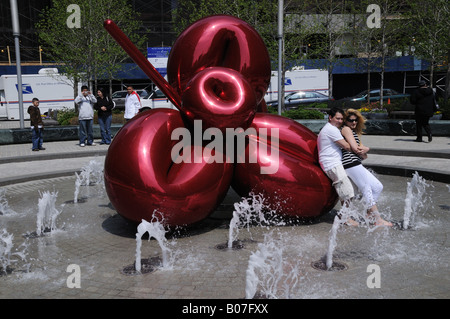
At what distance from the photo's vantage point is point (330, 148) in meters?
6.39

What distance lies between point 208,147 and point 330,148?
1.66m

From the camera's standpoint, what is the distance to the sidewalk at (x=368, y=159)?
33.1ft

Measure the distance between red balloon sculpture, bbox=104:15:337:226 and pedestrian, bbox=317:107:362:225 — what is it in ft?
0.42

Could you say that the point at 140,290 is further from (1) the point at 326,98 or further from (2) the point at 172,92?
(1) the point at 326,98

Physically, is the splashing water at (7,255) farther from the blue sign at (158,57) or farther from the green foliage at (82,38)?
the green foliage at (82,38)

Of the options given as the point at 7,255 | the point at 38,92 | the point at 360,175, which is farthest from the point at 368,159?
the point at 38,92

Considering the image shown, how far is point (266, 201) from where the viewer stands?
6391mm

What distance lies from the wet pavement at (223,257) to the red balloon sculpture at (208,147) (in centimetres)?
50

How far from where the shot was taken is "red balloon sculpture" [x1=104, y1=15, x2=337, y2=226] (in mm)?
5785

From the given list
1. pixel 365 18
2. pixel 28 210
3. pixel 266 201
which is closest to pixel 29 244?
pixel 28 210

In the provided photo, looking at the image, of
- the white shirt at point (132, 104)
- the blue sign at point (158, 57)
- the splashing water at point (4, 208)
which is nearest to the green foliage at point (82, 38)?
the blue sign at point (158, 57)

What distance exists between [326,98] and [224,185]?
89.4ft

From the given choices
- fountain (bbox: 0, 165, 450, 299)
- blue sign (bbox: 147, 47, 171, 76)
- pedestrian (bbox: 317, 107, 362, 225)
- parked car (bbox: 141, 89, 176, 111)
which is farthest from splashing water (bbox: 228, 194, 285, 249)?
parked car (bbox: 141, 89, 176, 111)

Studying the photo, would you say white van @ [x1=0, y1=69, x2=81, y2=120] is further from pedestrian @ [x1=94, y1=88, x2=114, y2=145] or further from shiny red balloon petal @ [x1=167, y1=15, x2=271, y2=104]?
shiny red balloon petal @ [x1=167, y1=15, x2=271, y2=104]
